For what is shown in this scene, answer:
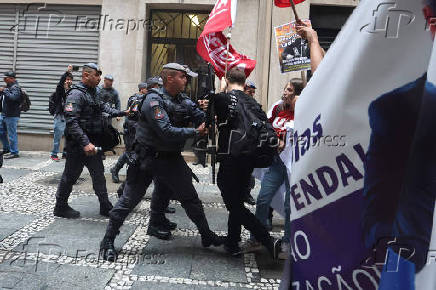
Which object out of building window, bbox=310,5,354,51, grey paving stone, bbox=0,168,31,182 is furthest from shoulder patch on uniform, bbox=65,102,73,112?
building window, bbox=310,5,354,51

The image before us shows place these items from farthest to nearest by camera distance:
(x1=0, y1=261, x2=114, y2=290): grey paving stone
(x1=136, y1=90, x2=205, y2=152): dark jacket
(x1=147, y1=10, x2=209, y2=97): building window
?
(x1=147, y1=10, x2=209, y2=97): building window
(x1=136, y1=90, x2=205, y2=152): dark jacket
(x1=0, y1=261, x2=114, y2=290): grey paving stone

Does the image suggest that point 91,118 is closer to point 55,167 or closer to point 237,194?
point 237,194

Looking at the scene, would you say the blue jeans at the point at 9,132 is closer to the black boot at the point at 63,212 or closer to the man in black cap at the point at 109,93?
the man in black cap at the point at 109,93

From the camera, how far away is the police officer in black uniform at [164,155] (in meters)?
3.79

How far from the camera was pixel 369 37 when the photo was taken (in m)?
1.08

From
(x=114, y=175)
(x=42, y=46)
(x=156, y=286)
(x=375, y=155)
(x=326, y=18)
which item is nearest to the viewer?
(x=375, y=155)

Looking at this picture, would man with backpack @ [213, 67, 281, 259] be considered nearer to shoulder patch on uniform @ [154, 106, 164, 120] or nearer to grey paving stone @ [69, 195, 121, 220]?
shoulder patch on uniform @ [154, 106, 164, 120]

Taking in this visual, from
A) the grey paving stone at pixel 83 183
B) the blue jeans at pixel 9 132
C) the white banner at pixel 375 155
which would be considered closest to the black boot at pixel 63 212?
the grey paving stone at pixel 83 183

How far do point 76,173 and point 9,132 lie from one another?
5.25 meters

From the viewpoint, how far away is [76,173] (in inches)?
201

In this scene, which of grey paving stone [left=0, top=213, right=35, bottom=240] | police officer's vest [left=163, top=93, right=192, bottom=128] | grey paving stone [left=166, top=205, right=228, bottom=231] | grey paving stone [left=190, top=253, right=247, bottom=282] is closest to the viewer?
grey paving stone [left=190, top=253, right=247, bottom=282]

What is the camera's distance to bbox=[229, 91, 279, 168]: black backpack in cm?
365

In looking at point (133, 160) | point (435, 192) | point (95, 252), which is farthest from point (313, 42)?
point (95, 252)

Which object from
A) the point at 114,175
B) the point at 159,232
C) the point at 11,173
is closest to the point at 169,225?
the point at 159,232
